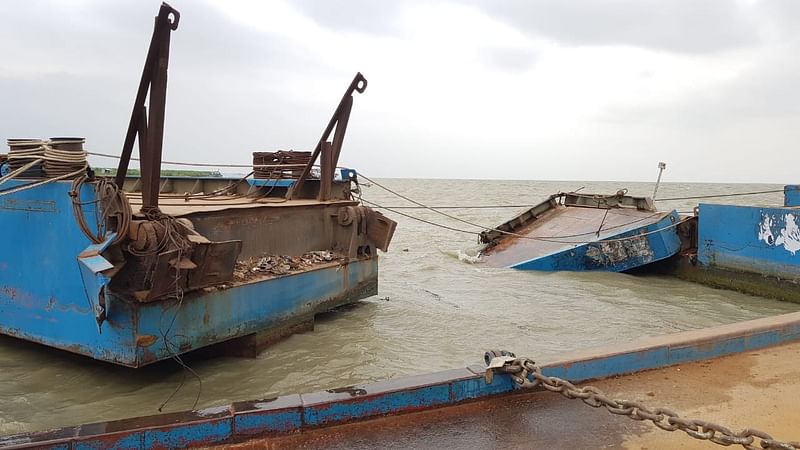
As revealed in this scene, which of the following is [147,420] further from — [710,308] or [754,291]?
[754,291]

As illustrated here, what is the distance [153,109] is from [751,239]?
9409 mm

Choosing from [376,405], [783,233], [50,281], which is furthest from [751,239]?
[50,281]

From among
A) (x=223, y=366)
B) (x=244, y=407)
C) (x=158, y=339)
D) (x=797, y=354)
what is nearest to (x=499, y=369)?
(x=244, y=407)

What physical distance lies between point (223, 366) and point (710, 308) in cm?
709

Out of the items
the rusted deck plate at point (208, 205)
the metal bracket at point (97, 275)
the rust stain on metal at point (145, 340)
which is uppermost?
the rusted deck plate at point (208, 205)

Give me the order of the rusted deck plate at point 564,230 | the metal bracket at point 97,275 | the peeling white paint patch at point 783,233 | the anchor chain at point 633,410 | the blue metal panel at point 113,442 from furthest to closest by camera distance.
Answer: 1. the rusted deck plate at point 564,230
2. the peeling white paint patch at point 783,233
3. the metal bracket at point 97,275
4. the blue metal panel at point 113,442
5. the anchor chain at point 633,410

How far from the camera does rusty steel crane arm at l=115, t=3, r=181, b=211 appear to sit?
15.3ft

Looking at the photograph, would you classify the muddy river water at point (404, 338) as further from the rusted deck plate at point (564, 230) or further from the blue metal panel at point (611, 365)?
the blue metal panel at point (611, 365)

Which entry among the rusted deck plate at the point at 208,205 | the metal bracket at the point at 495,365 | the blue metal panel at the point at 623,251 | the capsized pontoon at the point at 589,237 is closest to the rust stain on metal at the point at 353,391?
the metal bracket at the point at 495,365

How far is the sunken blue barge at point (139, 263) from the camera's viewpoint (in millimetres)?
4488

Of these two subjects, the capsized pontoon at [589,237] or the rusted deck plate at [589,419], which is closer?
the rusted deck plate at [589,419]

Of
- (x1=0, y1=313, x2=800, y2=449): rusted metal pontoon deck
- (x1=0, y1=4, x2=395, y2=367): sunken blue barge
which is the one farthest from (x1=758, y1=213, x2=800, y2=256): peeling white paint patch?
(x1=0, y1=4, x2=395, y2=367): sunken blue barge

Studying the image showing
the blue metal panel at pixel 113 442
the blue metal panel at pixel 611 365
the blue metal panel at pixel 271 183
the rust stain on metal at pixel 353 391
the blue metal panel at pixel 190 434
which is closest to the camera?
the blue metal panel at pixel 113 442

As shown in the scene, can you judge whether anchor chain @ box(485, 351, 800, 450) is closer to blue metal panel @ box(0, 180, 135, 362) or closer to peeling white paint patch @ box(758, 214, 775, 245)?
blue metal panel @ box(0, 180, 135, 362)
